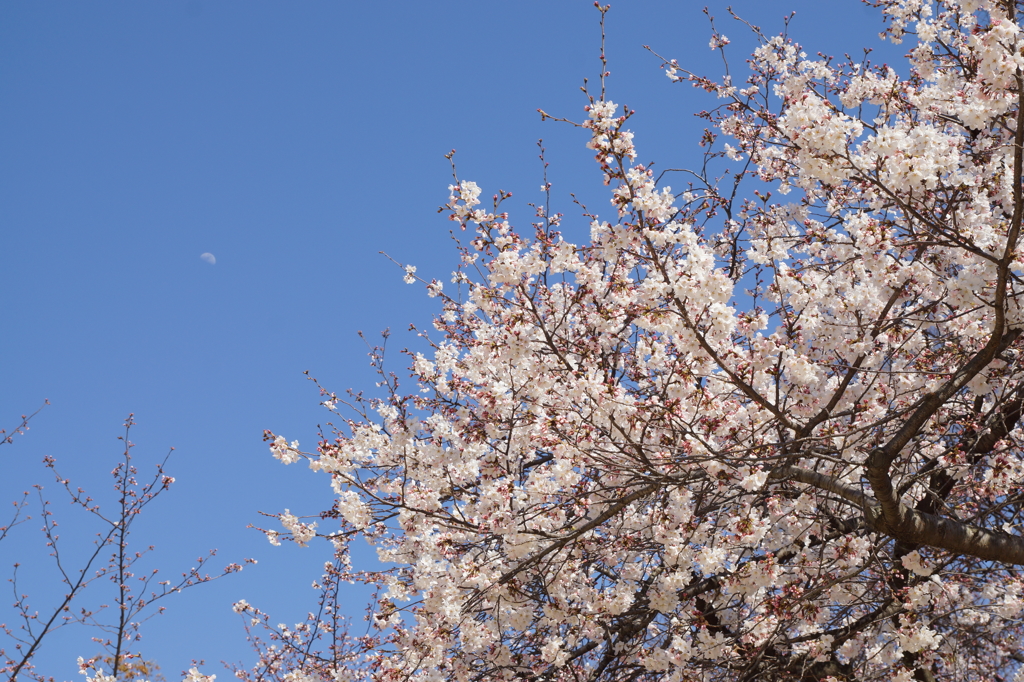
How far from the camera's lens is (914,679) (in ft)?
17.7

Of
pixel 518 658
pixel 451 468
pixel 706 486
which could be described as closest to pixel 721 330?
pixel 706 486

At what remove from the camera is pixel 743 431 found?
5.43 meters

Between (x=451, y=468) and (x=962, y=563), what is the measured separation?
3897 mm

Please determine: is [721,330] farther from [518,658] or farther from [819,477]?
[518,658]

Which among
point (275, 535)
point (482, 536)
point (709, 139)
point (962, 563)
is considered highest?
point (709, 139)

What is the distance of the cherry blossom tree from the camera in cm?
405

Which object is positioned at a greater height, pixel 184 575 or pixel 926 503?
pixel 184 575

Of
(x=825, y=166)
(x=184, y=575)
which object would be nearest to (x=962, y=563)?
(x=825, y=166)

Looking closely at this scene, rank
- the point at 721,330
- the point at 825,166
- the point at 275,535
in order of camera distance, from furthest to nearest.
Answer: the point at 275,535
the point at 721,330
the point at 825,166

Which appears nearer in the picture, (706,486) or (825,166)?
(825,166)

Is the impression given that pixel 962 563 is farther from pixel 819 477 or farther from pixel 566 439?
pixel 566 439

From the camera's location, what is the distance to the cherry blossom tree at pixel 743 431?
4.05 meters

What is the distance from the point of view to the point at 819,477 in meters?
4.24

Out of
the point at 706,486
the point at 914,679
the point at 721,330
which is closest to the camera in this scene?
the point at 721,330
